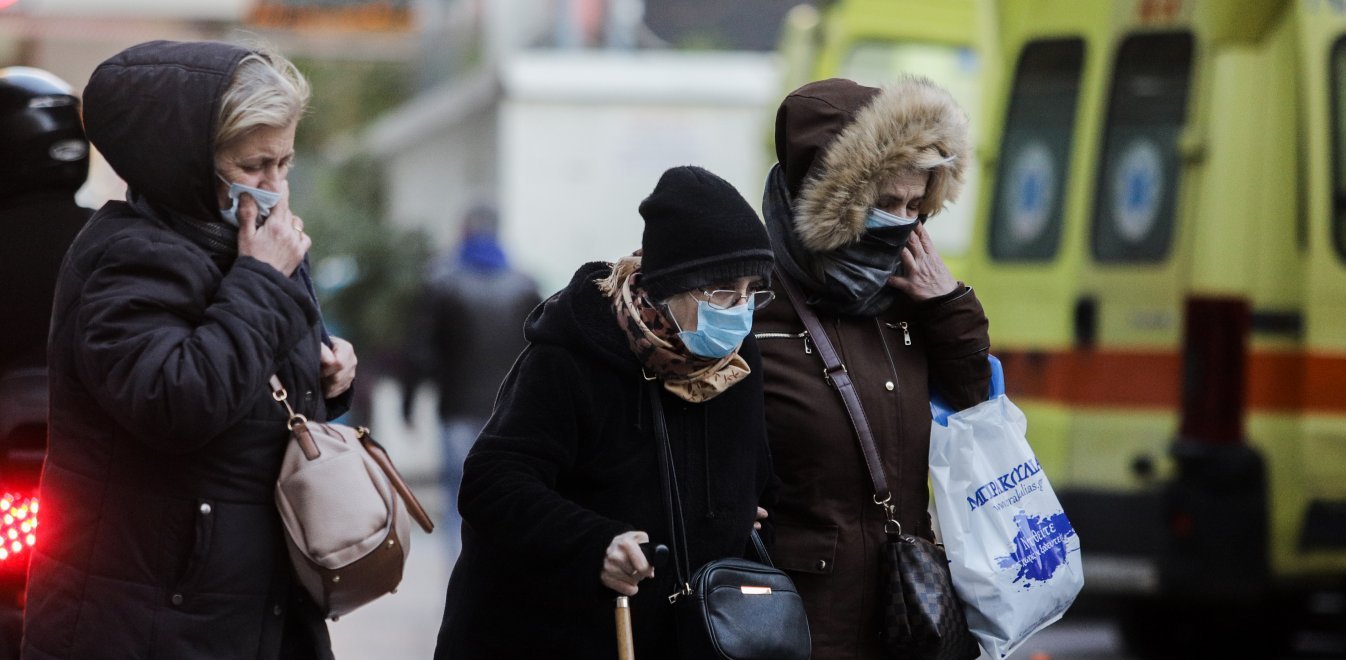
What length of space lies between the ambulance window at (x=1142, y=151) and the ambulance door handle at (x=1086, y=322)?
0.61 feet

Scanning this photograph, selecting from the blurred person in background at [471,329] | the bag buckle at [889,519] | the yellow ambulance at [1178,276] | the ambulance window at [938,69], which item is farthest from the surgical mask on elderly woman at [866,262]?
the ambulance window at [938,69]

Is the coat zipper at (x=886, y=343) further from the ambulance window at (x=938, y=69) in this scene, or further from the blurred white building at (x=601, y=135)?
the blurred white building at (x=601, y=135)

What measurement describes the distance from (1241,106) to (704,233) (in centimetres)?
434

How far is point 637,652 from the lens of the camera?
10.6 feet

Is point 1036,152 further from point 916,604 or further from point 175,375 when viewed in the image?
point 175,375

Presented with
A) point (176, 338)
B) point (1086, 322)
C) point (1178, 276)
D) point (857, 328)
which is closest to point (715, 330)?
point (857, 328)

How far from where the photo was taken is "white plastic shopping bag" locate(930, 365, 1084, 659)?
3.45 m

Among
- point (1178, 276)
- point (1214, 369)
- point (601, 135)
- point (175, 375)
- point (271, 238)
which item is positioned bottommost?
point (601, 135)

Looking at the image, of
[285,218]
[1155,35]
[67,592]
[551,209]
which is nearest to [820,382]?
[285,218]

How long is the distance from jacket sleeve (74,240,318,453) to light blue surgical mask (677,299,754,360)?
0.64 metres

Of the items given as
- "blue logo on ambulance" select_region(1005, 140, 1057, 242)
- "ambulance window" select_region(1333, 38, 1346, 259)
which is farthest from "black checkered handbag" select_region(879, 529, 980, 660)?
"blue logo on ambulance" select_region(1005, 140, 1057, 242)

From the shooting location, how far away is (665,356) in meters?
3.15

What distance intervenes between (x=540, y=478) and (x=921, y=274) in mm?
860

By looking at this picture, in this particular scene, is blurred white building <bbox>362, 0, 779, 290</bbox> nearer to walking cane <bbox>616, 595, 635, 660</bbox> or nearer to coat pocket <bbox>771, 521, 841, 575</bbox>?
coat pocket <bbox>771, 521, 841, 575</bbox>
